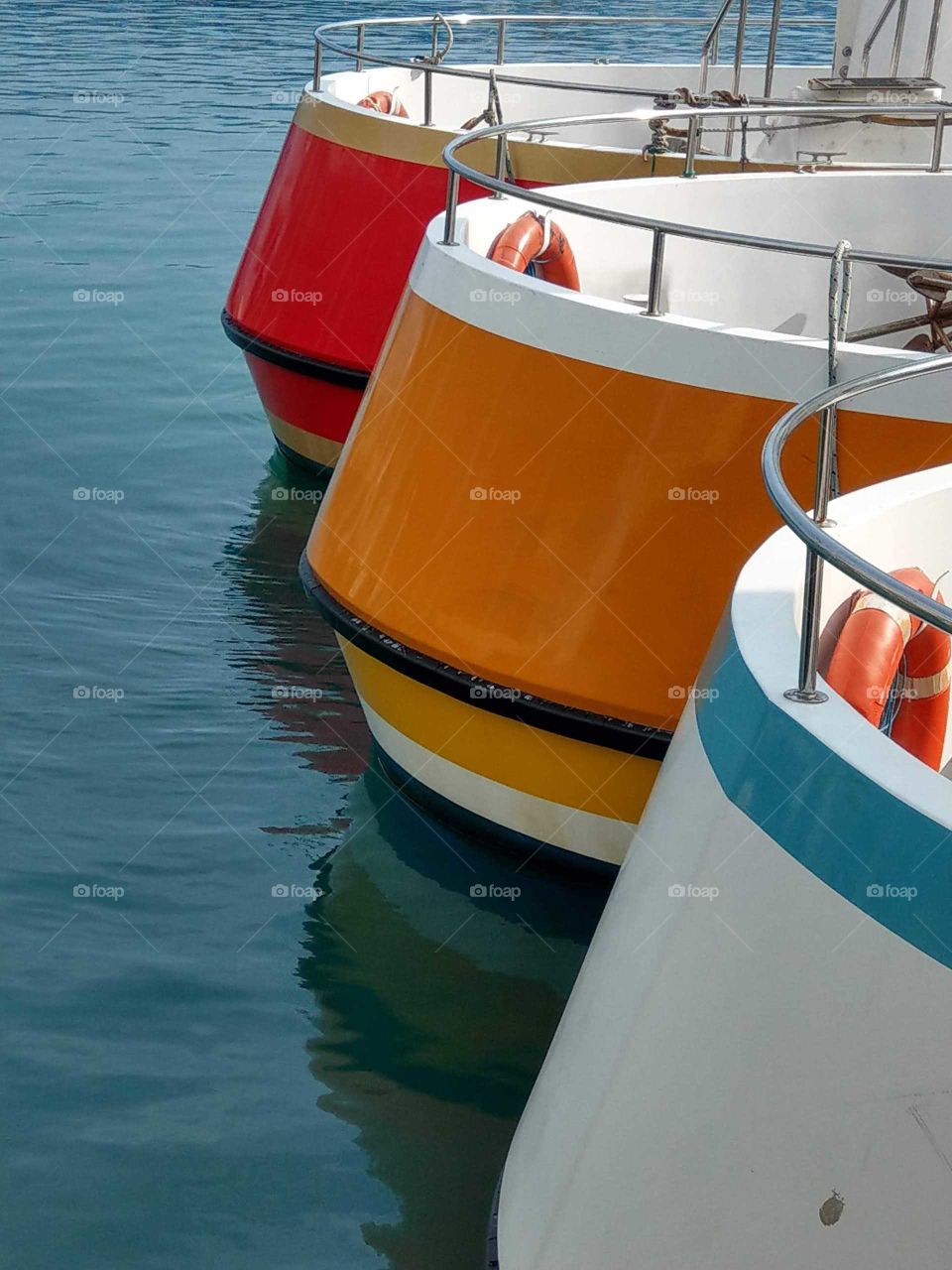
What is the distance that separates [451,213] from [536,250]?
1.61 feet

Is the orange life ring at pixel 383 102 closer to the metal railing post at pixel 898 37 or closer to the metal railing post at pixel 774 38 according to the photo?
the metal railing post at pixel 774 38

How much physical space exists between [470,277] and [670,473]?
Result: 2.63ft

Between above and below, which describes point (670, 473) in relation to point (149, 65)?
above

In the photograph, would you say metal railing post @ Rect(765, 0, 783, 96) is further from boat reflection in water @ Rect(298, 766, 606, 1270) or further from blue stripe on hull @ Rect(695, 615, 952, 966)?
blue stripe on hull @ Rect(695, 615, 952, 966)

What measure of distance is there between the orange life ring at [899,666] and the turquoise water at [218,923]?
1316 mm

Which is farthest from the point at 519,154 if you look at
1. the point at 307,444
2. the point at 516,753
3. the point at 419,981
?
the point at 419,981

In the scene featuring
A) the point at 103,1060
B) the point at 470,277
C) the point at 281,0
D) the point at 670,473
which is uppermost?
the point at 470,277

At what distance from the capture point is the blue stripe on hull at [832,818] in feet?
7.20

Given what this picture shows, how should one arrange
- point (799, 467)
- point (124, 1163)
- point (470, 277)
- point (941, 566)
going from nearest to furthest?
1. point (941, 566)
2. point (124, 1163)
3. point (799, 467)
4. point (470, 277)

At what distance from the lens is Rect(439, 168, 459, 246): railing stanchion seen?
188 inches

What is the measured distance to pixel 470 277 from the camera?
14.8 feet

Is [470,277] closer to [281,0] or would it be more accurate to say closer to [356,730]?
[356,730]

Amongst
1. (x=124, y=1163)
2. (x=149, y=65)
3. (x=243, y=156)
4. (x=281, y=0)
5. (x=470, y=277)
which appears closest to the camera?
(x=124, y=1163)

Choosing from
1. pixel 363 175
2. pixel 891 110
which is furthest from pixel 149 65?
pixel 891 110
